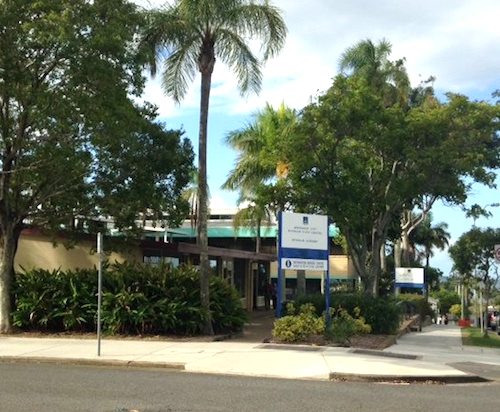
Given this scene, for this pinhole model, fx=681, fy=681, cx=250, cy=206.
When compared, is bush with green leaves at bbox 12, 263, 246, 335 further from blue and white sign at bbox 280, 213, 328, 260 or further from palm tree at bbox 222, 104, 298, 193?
palm tree at bbox 222, 104, 298, 193

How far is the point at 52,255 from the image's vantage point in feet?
79.3

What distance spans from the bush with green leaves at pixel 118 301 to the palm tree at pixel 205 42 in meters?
0.62

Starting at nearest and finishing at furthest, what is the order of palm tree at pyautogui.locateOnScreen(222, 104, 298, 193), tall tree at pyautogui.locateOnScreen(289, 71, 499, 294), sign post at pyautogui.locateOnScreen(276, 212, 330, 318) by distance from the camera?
sign post at pyautogui.locateOnScreen(276, 212, 330, 318), tall tree at pyautogui.locateOnScreen(289, 71, 499, 294), palm tree at pyautogui.locateOnScreen(222, 104, 298, 193)

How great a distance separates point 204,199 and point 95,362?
280 inches

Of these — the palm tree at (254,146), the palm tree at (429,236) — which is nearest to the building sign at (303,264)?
the palm tree at (254,146)

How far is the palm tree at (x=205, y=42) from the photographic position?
61.9 ft

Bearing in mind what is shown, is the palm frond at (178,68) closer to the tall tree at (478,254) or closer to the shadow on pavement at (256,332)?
the shadow on pavement at (256,332)

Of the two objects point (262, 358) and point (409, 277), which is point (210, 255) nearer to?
point (409, 277)

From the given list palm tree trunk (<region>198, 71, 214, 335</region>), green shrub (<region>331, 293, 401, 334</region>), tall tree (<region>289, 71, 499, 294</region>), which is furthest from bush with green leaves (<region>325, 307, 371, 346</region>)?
palm tree trunk (<region>198, 71, 214, 335</region>)

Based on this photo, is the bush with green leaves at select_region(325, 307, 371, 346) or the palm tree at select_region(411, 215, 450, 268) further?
the palm tree at select_region(411, 215, 450, 268)

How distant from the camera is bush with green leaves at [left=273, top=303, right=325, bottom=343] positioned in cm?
1830

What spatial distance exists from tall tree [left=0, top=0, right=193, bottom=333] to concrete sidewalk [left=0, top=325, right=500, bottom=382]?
13.0ft

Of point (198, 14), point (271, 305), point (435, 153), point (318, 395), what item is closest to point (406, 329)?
point (435, 153)

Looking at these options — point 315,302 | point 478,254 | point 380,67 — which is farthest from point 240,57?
point 478,254
